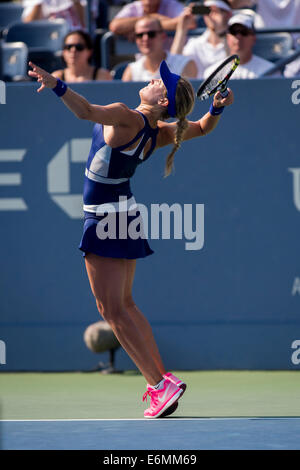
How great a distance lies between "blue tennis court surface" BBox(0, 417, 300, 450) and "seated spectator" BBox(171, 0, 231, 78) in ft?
14.2

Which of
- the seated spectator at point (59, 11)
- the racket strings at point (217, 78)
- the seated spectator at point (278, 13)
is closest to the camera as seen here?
the racket strings at point (217, 78)

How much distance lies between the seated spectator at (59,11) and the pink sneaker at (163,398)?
595 cm

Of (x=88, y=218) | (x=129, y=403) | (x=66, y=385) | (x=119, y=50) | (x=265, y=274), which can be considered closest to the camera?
(x=88, y=218)

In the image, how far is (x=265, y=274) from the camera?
24.9 feet

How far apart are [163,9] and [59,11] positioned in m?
1.37

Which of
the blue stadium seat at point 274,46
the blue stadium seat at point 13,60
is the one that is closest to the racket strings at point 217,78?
the blue stadium seat at point 274,46

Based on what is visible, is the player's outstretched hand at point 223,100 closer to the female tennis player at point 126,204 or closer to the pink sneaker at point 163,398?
the female tennis player at point 126,204

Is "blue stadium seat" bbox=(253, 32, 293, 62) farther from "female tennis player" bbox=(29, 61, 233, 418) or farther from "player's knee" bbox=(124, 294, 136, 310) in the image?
"player's knee" bbox=(124, 294, 136, 310)

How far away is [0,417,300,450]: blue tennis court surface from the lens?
4.55 metres

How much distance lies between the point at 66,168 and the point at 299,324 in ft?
7.32


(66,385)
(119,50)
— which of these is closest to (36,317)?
(66,385)

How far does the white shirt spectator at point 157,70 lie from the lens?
846 cm

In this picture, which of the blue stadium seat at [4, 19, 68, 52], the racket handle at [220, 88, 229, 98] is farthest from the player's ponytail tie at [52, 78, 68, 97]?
the blue stadium seat at [4, 19, 68, 52]

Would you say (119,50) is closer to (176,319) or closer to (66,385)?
(176,319)
